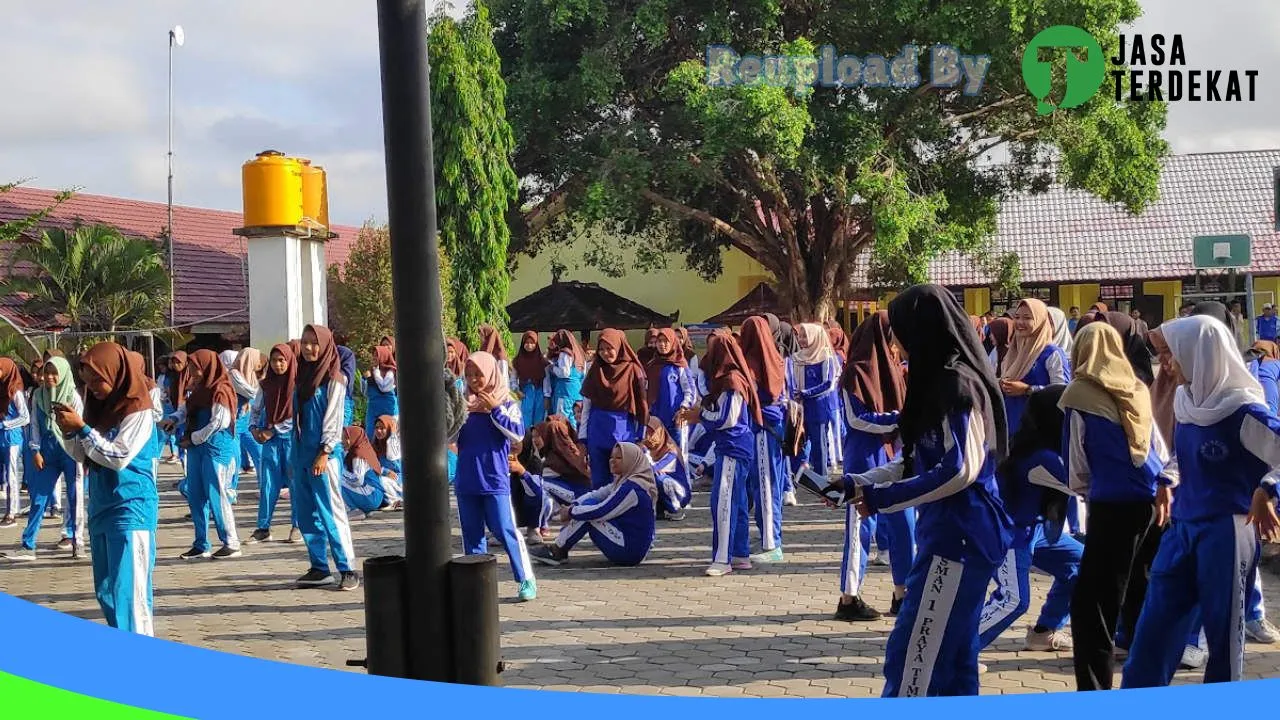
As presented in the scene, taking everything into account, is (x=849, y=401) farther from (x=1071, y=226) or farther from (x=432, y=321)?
(x=1071, y=226)

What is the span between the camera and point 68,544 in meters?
10.8

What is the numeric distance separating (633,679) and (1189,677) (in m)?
2.46

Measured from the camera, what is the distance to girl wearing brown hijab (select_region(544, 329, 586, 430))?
47.9 ft

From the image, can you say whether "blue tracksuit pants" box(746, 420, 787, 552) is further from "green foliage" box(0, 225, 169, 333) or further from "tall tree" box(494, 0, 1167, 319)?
"green foliage" box(0, 225, 169, 333)

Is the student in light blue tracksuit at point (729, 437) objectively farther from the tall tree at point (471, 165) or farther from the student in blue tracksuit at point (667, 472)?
the tall tree at point (471, 165)

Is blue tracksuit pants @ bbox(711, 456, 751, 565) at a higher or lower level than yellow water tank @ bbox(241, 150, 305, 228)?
lower

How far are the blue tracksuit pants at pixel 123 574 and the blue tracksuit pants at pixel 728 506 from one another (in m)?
3.67

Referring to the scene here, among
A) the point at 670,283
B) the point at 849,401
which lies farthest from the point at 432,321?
the point at 670,283

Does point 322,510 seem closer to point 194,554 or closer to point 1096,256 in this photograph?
point 194,554

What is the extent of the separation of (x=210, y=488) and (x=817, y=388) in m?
5.05

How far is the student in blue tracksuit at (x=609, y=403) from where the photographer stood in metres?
9.58

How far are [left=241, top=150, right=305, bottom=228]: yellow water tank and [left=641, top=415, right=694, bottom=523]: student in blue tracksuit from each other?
932cm

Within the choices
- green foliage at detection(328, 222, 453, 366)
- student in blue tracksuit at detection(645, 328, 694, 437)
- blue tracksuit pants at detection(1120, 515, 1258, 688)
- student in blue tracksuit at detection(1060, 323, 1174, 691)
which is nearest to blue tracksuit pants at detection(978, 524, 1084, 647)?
student in blue tracksuit at detection(1060, 323, 1174, 691)

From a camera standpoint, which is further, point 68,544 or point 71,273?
point 71,273
